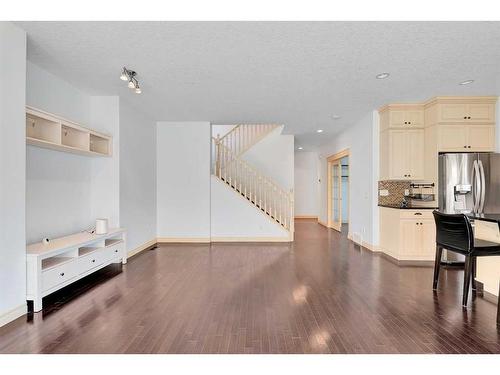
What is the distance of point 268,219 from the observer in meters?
6.80

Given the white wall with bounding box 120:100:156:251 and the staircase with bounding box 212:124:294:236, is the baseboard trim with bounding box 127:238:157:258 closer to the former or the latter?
the white wall with bounding box 120:100:156:251

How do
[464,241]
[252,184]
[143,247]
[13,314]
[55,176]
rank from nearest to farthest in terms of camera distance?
[13,314], [464,241], [55,176], [143,247], [252,184]

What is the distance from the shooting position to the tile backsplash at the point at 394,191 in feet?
18.0

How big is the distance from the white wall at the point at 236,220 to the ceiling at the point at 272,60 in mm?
2342

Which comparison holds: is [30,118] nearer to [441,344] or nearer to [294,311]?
[294,311]

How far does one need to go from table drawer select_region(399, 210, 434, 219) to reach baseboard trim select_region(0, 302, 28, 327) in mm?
5346

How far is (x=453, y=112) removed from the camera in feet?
15.7

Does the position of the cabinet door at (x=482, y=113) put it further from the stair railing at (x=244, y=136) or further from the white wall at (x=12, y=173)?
the white wall at (x=12, y=173)

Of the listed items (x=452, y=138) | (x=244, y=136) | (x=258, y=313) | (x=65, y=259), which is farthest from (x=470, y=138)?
(x=65, y=259)

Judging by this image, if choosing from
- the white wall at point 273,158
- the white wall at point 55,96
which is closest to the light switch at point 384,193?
the white wall at point 273,158

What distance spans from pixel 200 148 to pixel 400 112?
4.23 m

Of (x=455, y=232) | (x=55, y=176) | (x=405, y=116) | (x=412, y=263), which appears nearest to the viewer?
(x=455, y=232)

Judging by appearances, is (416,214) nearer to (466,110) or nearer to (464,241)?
(464,241)

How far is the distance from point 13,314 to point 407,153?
606 cm
